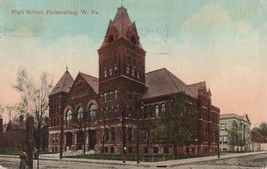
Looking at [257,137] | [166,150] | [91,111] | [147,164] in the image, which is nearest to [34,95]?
[147,164]

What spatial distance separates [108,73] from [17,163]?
8.21 metres

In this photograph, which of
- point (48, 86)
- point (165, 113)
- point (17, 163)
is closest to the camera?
point (48, 86)

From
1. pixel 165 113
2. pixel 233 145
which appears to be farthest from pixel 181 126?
pixel 233 145

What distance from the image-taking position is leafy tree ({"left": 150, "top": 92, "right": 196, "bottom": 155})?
2112 cm

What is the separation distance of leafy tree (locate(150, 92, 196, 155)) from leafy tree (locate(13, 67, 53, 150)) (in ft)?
24.1

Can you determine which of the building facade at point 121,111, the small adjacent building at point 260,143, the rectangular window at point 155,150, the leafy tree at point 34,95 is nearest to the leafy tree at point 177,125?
the building facade at point 121,111

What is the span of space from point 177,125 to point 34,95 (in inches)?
402

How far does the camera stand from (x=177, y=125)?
21344 millimetres

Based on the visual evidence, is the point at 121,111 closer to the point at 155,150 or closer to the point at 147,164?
the point at 155,150

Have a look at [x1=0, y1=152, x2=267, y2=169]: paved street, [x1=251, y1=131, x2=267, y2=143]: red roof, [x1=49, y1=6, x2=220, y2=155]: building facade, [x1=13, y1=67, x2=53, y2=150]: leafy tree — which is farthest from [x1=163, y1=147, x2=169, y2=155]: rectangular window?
[x1=13, y1=67, x2=53, y2=150]: leafy tree

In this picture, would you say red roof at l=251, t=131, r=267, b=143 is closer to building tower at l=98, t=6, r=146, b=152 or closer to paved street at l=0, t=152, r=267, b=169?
building tower at l=98, t=6, r=146, b=152

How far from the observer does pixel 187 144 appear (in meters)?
22.3

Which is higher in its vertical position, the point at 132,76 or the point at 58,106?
the point at 132,76

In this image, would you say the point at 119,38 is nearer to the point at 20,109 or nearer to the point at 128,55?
the point at 128,55
